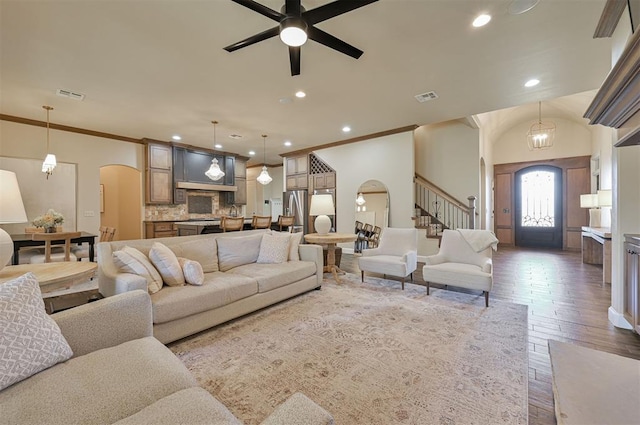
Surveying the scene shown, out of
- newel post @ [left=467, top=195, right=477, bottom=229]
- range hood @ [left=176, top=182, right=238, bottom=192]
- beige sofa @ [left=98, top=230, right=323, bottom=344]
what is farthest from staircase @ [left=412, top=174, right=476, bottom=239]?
range hood @ [left=176, top=182, right=238, bottom=192]

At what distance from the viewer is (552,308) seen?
3092 millimetres

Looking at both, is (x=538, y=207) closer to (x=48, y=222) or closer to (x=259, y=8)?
(x=259, y=8)

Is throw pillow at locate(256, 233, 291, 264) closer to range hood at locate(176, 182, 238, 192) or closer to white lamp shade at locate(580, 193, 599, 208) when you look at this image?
range hood at locate(176, 182, 238, 192)

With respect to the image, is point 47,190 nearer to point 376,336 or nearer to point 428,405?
point 376,336

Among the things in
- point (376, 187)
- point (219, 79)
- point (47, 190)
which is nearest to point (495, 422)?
point (219, 79)

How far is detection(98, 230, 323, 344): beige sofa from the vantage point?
223cm

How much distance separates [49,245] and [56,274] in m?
2.58

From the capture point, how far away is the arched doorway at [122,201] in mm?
6773

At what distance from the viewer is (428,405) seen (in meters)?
1.60

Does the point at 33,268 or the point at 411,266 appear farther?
the point at 411,266

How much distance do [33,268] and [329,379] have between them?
7.57ft

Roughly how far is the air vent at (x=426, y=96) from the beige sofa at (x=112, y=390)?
Result: 14.4 feet

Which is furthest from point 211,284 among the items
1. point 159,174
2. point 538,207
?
point 538,207

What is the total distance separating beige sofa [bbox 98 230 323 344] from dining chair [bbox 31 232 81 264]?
1640 millimetres
